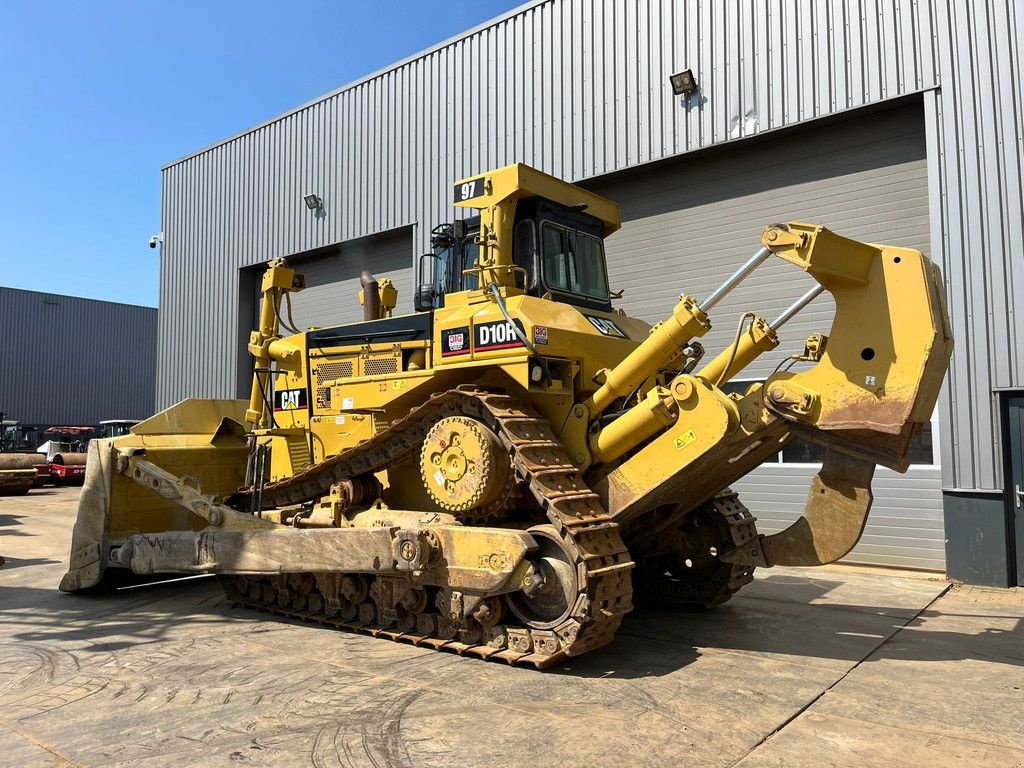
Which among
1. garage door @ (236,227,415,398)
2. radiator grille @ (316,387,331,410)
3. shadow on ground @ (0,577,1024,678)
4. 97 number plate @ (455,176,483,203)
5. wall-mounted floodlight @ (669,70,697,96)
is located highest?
wall-mounted floodlight @ (669,70,697,96)

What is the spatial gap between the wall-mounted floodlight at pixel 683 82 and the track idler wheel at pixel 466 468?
25.8ft

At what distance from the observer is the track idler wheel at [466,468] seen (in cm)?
589

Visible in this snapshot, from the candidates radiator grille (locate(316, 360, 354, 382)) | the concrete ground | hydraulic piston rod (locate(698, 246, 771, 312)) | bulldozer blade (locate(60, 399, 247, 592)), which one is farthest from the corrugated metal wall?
bulldozer blade (locate(60, 399, 247, 592))

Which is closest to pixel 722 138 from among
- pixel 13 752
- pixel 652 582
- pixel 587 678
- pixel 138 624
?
pixel 652 582

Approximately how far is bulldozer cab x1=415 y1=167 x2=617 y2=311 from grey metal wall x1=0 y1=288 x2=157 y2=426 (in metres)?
38.0

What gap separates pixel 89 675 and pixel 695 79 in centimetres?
1082

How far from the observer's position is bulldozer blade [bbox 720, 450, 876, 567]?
18.4 ft

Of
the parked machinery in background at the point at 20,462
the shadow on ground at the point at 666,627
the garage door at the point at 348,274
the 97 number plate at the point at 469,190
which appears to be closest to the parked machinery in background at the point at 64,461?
the parked machinery in background at the point at 20,462

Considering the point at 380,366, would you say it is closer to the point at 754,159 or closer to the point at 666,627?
the point at 666,627

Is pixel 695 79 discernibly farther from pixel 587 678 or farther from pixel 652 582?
pixel 587 678

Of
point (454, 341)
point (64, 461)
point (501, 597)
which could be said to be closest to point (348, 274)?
point (454, 341)

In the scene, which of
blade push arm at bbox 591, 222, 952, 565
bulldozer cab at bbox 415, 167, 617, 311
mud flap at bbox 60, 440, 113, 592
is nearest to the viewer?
blade push arm at bbox 591, 222, 952, 565

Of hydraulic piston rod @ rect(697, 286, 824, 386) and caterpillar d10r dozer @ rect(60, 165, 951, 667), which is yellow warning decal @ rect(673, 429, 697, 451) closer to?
caterpillar d10r dozer @ rect(60, 165, 951, 667)

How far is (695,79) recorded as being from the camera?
460 inches
